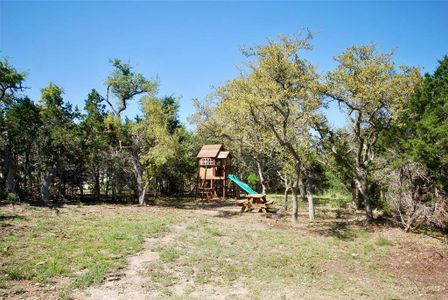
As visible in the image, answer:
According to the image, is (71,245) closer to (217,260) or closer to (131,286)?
(131,286)

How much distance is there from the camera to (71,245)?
35.4ft

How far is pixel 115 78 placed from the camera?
24938 millimetres

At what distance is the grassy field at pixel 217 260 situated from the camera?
7777mm

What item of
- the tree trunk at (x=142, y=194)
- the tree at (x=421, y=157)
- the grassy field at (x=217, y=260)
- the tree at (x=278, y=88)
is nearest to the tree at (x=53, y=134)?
the tree trunk at (x=142, y=194)

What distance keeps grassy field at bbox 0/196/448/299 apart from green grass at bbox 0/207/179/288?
29 mm

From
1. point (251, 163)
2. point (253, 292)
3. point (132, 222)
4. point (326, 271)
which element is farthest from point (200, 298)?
point (251, 163)

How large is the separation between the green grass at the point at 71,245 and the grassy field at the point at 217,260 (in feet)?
0.09

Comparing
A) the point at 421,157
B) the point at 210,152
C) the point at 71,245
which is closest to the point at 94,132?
the point at 210,152

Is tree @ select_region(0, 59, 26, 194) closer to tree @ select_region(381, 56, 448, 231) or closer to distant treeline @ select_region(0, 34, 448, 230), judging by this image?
distant treeline @ select_region(0, 34, 448, 230)

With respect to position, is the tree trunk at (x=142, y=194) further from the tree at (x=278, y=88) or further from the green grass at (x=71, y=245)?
the tree at (x=278, y=88)

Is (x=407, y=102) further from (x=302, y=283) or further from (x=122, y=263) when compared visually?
(x=122, y=263)

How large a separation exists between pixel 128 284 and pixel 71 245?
409cm

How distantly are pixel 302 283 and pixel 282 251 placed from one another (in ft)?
10.9

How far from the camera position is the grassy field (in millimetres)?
7777
